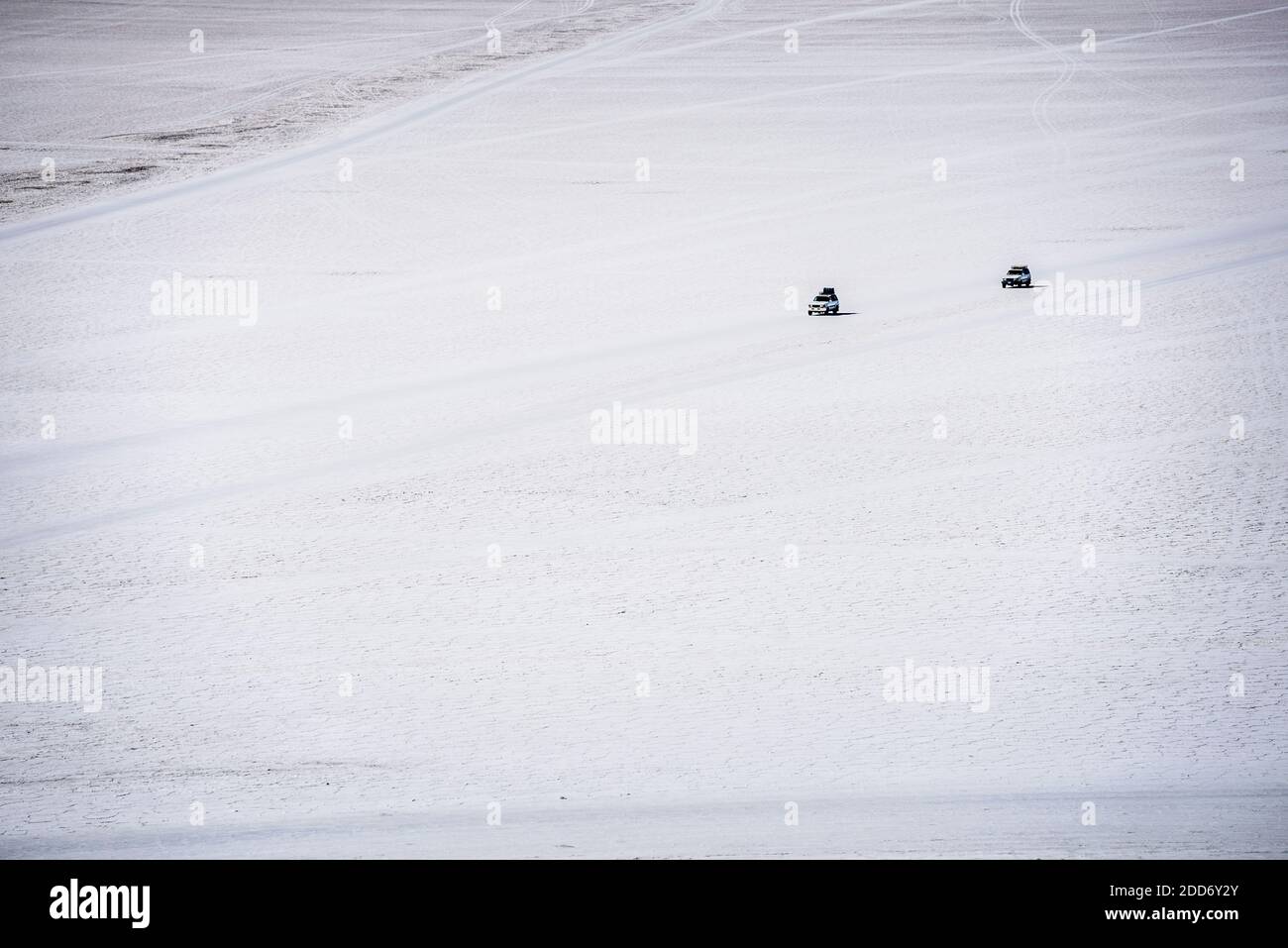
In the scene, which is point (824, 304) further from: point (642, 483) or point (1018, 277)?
point (642, 483)

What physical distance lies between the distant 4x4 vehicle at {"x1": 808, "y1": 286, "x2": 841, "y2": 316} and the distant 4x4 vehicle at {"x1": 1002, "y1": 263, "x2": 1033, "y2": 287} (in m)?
1.84

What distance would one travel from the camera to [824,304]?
13.7 meters

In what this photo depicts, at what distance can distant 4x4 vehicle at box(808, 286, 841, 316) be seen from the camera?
540 inches

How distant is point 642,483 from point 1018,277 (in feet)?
19.5

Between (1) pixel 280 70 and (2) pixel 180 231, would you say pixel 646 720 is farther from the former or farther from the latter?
(1) pixel 280 70

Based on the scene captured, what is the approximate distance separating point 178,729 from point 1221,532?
5941 mm

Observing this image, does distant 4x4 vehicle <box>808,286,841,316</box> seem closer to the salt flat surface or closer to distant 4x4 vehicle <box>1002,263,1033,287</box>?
the salt flat surface

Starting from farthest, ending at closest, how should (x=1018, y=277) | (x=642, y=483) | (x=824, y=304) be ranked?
(x=1018, y=277), (x=824, y=304), (x=642, y=483)

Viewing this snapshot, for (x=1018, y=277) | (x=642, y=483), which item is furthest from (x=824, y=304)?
(x=642, y=483)

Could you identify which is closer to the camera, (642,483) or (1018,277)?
(642,483)

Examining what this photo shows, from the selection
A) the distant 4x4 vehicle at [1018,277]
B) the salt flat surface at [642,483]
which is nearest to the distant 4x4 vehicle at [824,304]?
the salt flat surface at [642,483]

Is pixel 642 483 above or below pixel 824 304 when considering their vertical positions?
below

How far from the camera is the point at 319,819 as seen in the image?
253 inches

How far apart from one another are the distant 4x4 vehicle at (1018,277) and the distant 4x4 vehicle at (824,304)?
72.6 inches
